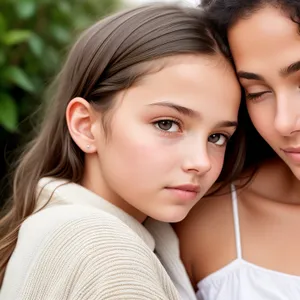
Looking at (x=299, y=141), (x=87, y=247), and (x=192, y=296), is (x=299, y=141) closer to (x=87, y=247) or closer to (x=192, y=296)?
(x=192, y=296)

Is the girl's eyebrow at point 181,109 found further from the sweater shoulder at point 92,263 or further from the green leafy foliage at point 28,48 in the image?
the green leafy foliage at point 28,48

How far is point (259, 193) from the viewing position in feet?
7.98

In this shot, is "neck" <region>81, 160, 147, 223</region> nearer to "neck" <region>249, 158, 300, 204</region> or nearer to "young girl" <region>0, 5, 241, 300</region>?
"young girl" <region>0, 5, 241, 300</region>

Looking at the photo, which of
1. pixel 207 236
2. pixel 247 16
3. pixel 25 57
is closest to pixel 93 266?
pixel 207 236

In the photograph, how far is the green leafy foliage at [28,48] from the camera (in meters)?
2.99

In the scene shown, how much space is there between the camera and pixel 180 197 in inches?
80.4

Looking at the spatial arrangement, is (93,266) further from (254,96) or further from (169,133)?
(254,96)

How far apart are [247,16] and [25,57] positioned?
1.52 metres

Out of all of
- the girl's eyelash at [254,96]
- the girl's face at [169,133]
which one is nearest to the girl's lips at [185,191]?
the girl's face at [169,133]

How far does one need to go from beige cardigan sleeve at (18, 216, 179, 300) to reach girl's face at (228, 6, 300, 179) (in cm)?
58

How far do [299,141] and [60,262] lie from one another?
2.66 ft

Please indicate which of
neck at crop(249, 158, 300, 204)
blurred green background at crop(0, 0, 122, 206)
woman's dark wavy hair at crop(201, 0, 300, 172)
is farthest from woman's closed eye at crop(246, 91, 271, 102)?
blurred green background at crop(0, 0, 122, 206)

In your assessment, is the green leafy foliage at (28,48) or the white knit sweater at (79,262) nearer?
the white knit sweater at (79,262)

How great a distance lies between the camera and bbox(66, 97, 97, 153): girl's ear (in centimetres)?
216
